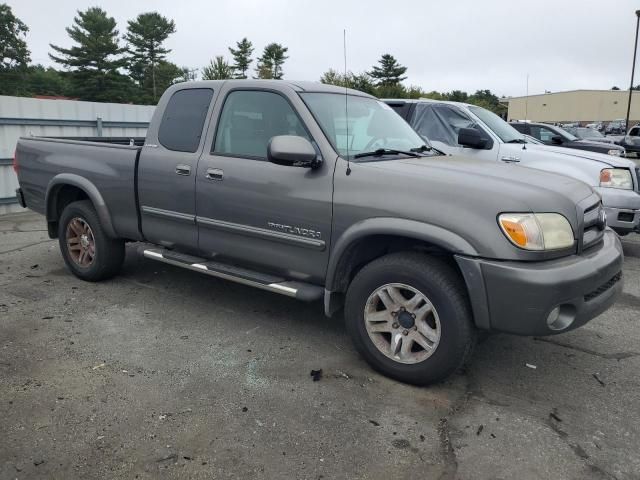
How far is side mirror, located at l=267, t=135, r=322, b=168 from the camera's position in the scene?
11.3 feet

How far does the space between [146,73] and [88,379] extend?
2758 inches

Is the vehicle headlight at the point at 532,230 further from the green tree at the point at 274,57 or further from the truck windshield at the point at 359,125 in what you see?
the green tree at the point at 274,57

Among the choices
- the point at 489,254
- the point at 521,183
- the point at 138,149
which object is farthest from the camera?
the point at 138,149

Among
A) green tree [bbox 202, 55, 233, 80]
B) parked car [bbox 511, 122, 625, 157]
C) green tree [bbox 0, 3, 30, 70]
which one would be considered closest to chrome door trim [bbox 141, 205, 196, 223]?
parked car [bbox 511, 122, 625, 157]

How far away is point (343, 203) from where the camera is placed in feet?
11.4

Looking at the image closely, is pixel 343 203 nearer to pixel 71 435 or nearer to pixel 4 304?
pixel 71 435

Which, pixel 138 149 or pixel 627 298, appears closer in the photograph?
pixel 138 149

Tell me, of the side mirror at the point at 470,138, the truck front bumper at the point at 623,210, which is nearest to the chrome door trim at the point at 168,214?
the side mirror at the point at 470,138

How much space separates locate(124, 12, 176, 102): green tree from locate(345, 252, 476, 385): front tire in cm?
6698

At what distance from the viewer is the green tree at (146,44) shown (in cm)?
6588

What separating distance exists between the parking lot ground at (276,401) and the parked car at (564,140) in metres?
5.06

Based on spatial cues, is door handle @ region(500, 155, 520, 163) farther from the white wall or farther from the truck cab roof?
the white wall

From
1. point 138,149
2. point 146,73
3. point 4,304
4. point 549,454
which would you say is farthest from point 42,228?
point 146,73

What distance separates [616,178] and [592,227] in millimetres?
3543
